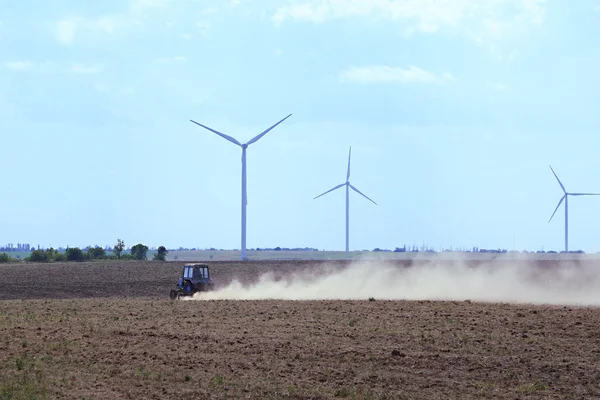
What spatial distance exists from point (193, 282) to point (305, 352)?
111ft

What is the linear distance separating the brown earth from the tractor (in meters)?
13.7

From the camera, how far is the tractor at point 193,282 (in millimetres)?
71188

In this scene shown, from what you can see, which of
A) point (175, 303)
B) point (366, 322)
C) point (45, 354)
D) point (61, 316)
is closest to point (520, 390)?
point (366, 322)

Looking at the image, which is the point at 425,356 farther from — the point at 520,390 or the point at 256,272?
the point at 256,272

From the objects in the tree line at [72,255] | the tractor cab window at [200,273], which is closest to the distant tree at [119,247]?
the tree line at [72,255]

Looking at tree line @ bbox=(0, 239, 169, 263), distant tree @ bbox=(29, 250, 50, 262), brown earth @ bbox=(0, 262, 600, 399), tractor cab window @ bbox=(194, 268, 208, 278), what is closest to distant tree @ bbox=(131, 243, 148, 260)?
tree line @ bbox=(0, 239, 169, 263)

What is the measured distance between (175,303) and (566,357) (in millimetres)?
31524

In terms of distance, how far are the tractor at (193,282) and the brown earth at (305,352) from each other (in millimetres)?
13678

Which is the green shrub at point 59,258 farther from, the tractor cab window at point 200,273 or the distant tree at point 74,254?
the tractor cab window at point 200,273

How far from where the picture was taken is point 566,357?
37.2 m

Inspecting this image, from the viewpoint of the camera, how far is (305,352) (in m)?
38.9

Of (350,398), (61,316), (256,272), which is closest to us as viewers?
(350,398)

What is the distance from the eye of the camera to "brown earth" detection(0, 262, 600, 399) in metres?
33.2

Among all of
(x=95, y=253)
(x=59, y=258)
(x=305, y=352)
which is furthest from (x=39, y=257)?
(x=305, y=352)
